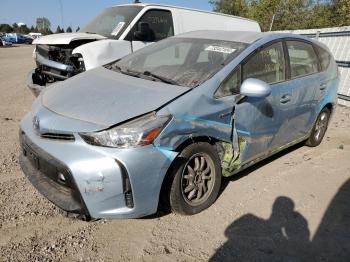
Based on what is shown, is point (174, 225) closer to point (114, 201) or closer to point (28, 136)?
point (114, 201)

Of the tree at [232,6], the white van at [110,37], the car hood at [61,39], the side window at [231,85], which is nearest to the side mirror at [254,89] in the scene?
the side window at [231,85]

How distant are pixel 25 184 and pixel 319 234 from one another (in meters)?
2.99

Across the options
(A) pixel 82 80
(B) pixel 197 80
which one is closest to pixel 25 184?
(A) pixel 82 80

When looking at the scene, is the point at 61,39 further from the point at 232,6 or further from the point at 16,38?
the point at 16,38

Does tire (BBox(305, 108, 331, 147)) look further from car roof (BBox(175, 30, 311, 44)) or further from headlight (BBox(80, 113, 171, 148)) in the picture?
headlight (BBox(80, 113, 171, 148))

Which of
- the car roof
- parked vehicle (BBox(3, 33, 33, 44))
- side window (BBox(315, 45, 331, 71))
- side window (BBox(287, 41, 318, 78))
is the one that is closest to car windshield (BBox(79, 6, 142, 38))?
the car roof

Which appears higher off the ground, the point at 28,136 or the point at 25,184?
the point at 28,136

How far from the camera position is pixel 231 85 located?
3.49 meters

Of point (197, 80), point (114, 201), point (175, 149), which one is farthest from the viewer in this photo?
point (197, 80)

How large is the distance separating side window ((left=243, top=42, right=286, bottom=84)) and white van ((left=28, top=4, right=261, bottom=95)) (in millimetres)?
2779

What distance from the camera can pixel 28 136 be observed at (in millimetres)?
3152

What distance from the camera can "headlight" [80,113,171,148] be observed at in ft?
8.95

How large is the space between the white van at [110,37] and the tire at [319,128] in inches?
132

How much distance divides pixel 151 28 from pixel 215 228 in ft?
15.6
